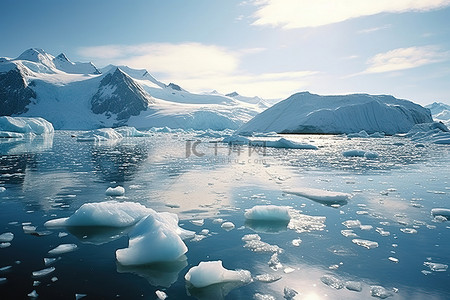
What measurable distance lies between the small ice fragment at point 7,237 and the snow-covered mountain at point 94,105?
3422 inches

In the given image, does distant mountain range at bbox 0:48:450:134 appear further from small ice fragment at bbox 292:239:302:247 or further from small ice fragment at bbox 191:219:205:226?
small ice fragment at bbox 292:239:302:247


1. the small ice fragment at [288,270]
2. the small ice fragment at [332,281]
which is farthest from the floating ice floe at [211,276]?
the small ice fragment at [332,281]

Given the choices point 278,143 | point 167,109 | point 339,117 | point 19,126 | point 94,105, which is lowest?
point 278,143

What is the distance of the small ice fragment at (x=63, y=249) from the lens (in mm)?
4410

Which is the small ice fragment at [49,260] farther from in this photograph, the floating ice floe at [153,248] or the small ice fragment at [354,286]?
the small ice fragment at [354,286]

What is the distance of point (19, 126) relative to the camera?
41219 mm

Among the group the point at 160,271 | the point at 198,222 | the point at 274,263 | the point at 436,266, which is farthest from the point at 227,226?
the point at 436,266

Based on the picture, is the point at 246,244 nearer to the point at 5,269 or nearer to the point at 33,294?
the point at 33,294

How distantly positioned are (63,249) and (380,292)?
4148 millimetres

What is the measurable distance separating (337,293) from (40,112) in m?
124

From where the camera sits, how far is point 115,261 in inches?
164

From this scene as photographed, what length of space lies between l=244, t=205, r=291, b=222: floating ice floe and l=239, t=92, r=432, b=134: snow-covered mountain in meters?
50.1

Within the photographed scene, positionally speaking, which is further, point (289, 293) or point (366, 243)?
point (366, 243)

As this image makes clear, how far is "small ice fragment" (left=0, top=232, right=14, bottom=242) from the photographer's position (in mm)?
4815
